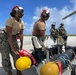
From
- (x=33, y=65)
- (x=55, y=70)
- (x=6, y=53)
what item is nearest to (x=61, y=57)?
(x=33, y=65)

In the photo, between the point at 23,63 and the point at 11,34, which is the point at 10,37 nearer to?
the point at 11,34

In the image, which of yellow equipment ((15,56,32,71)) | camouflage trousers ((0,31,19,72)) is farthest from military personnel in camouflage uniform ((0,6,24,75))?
yellow equipment ((15,56,32,71))

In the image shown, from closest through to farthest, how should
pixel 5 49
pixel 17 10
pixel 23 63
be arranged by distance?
pixel 23 63 < pixel 17 10 < pixel 5 49

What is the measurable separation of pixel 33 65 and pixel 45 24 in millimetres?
1176

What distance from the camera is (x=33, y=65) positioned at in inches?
176

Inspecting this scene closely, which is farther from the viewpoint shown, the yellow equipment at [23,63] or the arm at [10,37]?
the arm at [10,37]

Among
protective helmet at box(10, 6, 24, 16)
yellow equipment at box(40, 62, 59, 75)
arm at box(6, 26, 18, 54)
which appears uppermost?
protective helmet at box(10, 6, 24, 16)

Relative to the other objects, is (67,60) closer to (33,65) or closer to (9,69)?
(33,65)

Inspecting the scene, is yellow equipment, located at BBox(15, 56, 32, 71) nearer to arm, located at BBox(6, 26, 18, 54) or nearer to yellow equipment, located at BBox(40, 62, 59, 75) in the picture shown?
yellow equipment, located at BBox(40, 62, 59, 75)

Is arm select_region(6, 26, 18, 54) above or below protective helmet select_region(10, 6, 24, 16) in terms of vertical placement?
below

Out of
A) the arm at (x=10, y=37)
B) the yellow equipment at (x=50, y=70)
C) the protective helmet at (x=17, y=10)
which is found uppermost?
the protective helmet at (x=17, y=10)

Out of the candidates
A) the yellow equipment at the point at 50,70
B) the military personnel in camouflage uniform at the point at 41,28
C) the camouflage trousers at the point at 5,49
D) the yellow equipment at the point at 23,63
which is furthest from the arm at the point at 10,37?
the yellow equipment at the point at 50,70

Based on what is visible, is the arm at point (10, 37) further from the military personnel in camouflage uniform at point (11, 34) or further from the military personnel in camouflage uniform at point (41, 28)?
the military personnel in camouflage uniform at point (41, 28)

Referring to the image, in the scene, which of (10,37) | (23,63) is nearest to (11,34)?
(10,37)
